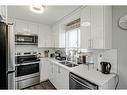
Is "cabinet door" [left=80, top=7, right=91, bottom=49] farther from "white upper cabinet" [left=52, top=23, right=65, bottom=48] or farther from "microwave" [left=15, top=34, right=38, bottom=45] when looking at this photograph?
"microwave" [left=15, top=34, right=38, bottom=45]

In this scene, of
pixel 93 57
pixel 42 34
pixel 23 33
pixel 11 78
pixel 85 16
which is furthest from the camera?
pixel 42 34

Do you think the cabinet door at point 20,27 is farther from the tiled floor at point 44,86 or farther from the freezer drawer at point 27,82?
the tiled floor at point 44,86

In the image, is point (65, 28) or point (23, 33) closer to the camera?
point (23, 33)

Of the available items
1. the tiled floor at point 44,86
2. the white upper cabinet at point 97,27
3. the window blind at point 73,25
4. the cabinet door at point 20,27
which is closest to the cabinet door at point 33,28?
the cabinet door at point 20,27

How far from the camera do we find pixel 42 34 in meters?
3.52

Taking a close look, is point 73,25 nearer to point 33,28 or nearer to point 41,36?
point 41,36

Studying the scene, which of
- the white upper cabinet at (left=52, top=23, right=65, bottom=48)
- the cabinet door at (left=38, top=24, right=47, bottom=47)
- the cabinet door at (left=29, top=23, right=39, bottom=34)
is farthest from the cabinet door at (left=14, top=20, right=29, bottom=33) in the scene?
the white upper cabinet at (left=52, top=23, right=65, bottom=48)

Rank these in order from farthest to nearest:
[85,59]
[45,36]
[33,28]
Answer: [45,36] → [33,28] → [85,59]

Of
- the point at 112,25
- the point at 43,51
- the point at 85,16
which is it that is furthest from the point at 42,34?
the point at 112,25

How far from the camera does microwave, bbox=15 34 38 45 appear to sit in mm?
2795

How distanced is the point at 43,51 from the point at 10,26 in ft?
8.00

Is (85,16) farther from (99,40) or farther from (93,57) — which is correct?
(93,57)

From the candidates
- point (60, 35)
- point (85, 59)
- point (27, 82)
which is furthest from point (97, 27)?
point (27, 82)

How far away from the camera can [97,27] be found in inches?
64.8
